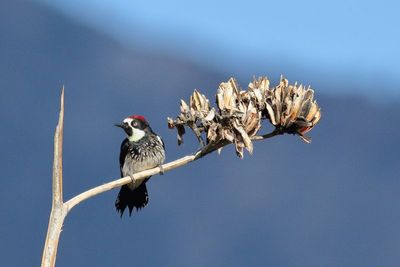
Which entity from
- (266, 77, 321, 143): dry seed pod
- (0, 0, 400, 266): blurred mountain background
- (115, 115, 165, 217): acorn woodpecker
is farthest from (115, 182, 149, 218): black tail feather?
(0, 0, 400, 266): blurred mountain background

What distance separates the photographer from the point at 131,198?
9.16m

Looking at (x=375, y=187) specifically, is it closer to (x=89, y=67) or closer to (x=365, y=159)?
(x=365, y=159)

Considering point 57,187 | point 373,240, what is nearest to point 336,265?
point 373,240

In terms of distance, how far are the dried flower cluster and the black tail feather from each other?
120 inches

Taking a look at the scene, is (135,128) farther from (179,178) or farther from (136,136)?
(179,178)

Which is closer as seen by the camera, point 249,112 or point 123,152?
point 249,112

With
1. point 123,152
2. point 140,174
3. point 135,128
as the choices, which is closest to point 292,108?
point 140,174

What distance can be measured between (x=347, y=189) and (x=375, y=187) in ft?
10.3

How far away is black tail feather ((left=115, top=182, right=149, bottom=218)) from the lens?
354 inches

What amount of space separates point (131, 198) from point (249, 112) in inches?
141

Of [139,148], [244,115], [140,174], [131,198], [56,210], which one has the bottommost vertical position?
[56,210]

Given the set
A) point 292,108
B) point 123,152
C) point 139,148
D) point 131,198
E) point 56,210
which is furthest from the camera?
point 123,152

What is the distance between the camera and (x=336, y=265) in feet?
428

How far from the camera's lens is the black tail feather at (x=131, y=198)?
900 cm
